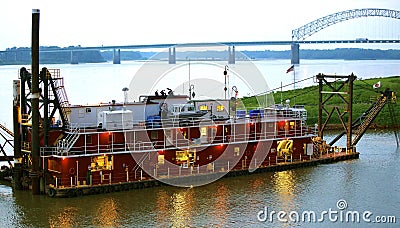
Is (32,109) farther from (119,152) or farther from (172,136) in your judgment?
(172,136)

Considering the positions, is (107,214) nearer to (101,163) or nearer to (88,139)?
(101,163)

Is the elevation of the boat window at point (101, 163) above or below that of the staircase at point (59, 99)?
below

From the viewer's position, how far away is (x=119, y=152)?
33.7 metres

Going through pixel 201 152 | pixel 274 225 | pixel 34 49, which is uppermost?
pixel 34 49

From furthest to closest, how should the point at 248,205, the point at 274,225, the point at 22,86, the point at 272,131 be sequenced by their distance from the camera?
the point at 272,131, the point at 22,86, the point at 248,205, the point at 274,225

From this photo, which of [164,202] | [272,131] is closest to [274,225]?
[164,202]

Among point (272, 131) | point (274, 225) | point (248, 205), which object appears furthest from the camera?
point (272, 131)

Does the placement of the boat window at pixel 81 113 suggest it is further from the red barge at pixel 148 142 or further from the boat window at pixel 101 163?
the boat window at pixel 101 163

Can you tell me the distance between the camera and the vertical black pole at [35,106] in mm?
32500

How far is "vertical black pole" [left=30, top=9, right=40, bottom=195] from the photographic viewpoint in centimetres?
3250

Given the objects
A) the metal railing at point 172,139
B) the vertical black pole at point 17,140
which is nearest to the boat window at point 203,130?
the metal railing at point 172,139

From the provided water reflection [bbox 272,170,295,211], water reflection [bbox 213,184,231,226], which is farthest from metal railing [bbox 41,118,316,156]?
water reflection [bbox 213,184,231,226]

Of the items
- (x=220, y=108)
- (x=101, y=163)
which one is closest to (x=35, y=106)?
(x=101, y=163)

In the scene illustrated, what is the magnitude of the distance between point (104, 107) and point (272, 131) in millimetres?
11073
